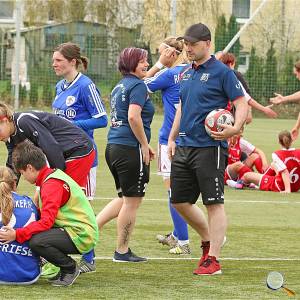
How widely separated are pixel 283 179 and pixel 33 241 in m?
8.12

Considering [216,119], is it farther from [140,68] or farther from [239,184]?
[239,184]

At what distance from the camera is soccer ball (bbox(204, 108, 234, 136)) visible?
8352mm

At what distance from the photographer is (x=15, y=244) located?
763 centimetres

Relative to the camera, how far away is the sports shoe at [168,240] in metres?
9.98

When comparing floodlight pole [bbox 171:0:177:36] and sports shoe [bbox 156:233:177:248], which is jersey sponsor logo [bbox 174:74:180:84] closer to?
sports shoe [bbox 156:233:177:248]

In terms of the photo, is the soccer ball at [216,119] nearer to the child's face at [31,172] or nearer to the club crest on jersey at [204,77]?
the club crest on jersey at [204,77]

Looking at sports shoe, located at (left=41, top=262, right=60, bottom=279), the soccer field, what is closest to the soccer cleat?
the soccer field

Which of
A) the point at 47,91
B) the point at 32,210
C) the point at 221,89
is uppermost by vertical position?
the point at 221,89

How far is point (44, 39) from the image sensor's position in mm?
36156

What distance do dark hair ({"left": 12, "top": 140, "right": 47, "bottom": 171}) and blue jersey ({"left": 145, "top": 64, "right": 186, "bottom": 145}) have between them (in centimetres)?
241

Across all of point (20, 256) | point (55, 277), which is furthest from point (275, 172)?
point (20, 256)

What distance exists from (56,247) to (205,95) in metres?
1.83

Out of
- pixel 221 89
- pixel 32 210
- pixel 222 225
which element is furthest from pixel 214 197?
pixel 32 210

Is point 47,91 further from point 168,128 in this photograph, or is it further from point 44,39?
point 168,128
